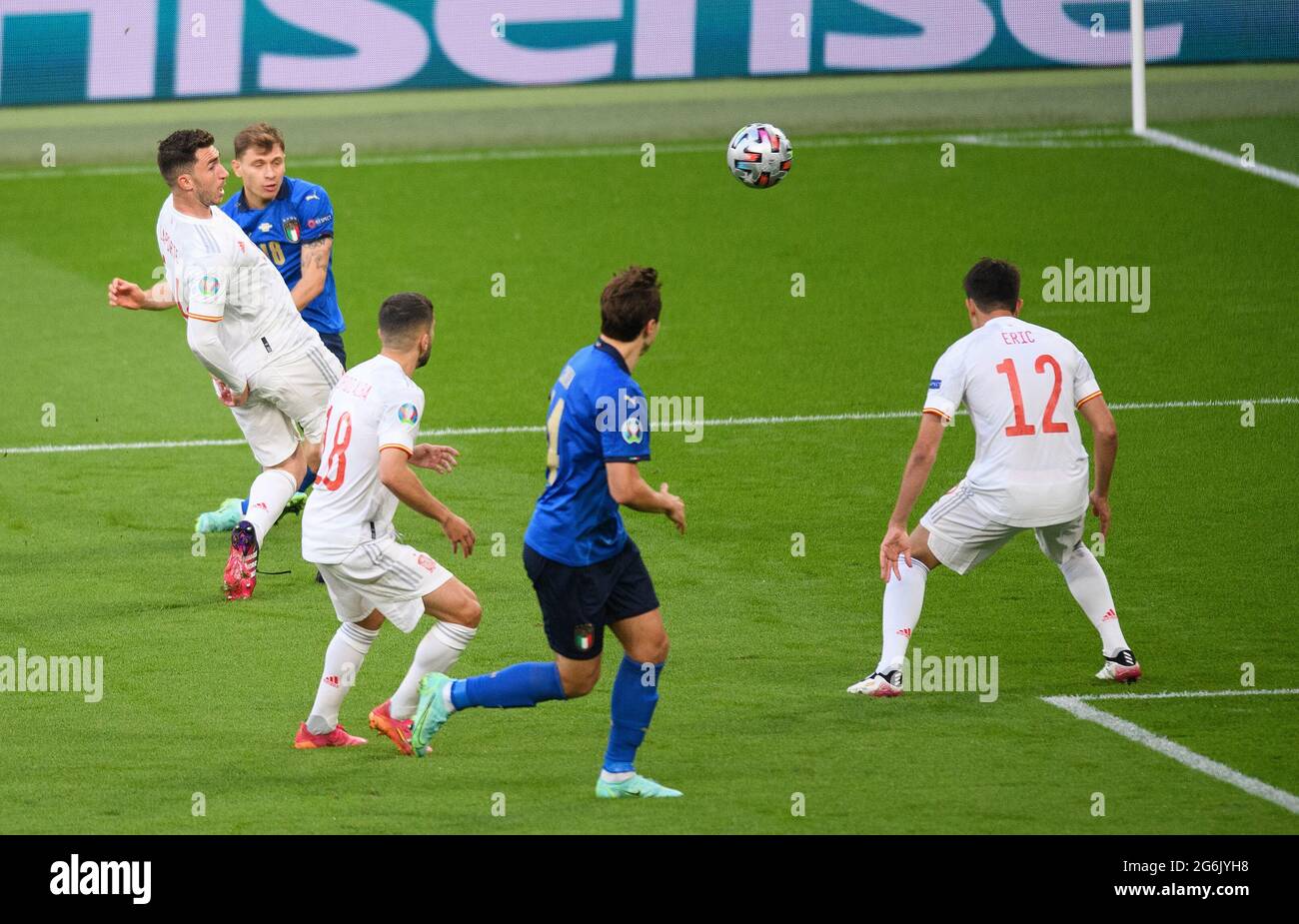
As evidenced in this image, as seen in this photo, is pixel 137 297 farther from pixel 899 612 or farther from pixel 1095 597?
pixel 1095 597

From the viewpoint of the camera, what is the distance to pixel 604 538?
7.29 metres

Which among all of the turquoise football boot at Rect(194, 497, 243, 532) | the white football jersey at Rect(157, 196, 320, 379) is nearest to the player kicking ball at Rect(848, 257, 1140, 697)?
the white football jersey at Rect(157, 196, 320, 379)

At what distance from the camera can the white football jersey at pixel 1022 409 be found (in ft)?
27.5

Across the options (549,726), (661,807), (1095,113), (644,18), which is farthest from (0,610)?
(1095,113)

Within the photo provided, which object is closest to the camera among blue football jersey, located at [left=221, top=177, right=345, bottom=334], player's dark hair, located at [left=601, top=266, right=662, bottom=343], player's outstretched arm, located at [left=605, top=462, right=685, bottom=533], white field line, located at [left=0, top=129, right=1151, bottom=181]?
player's outstretched arm, located at [left=605, top=462, right=685, bottom=533]

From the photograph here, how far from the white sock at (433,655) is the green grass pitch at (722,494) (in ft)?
0.81

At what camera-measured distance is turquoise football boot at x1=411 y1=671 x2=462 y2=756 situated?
7.74m

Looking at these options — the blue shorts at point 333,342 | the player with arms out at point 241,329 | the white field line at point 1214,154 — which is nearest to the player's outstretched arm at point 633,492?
the player with arms out at point 241,329

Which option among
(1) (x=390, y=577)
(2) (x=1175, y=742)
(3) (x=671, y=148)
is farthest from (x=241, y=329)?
(3) (x=671, y=148)

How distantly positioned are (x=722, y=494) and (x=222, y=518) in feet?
9.80

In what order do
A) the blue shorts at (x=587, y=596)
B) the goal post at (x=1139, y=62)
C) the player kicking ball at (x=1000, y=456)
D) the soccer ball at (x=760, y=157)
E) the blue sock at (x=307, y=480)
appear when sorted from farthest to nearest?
the goal post at (x=1139, y=62)
the soccer ball at (x=760, y=157)
the blue sock at (x=307, y=480)
the player kicking ball at (x=1000, y=456)
the blue shorts at (x=587, y=596)

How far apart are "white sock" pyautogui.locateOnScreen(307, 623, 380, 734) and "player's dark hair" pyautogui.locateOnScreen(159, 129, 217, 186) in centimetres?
318

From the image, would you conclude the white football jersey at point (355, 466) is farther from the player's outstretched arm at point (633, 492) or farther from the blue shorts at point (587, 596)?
the player's outstretched arm at point (633, 492)

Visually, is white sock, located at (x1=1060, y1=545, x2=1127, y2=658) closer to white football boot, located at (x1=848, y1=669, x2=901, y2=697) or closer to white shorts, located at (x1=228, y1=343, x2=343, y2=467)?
white football boot, located at (x1=848, y1=669, x2=901, y2=697)
